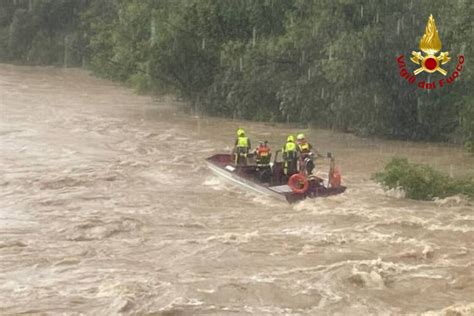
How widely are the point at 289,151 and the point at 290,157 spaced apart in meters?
0.19

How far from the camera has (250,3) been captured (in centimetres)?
3412

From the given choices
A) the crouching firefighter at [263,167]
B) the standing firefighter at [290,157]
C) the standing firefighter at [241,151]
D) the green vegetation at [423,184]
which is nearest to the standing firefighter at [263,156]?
the crouching firefighter at [263,167]

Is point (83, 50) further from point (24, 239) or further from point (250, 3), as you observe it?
point (24, 239)

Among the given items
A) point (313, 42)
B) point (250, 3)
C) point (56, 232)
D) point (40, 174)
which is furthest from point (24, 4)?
point (56, 232)

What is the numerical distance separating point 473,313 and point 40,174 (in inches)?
567

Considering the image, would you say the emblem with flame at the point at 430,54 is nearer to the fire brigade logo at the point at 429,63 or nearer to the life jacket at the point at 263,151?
the fire brigade logo at the point at 429,63

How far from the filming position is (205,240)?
1561 cm

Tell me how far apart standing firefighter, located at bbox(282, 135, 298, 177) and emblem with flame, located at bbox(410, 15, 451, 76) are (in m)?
9.56

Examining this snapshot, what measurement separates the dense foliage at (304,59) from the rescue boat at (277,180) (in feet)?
27.2

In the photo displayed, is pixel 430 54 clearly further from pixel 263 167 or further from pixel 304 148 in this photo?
pixel 263 167

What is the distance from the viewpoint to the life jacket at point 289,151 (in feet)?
63.3

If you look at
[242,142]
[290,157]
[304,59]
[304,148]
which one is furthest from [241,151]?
[304,59]

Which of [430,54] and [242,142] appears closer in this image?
[242,142]

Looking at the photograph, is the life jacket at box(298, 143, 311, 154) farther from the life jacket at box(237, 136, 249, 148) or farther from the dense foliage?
the dense foliage
